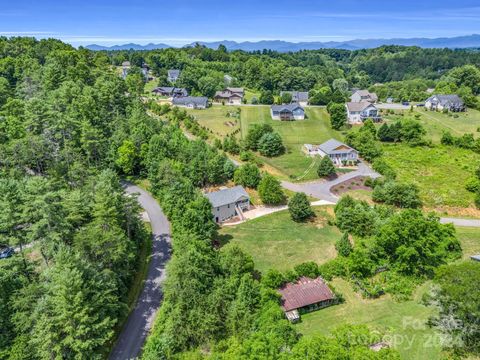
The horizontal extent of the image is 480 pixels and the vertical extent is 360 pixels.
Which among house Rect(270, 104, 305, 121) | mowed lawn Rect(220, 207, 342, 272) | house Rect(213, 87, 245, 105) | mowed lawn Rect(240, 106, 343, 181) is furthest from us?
house Rect(213, 87, 245, 105)

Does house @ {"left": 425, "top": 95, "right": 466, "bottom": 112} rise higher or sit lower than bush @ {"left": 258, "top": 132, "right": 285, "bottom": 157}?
higher

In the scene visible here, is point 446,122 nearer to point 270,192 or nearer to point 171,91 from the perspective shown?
point 270,192

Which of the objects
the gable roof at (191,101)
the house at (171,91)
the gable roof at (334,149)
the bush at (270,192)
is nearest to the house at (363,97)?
the gable roof at (191,101)

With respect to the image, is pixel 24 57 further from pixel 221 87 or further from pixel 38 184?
pixel 38 184

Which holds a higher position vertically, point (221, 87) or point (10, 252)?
point (221, 87)

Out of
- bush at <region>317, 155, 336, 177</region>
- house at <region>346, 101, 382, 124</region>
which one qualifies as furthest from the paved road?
house at <region>346, 101, 382, 124</region>

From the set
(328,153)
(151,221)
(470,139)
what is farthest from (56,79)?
(470,139)

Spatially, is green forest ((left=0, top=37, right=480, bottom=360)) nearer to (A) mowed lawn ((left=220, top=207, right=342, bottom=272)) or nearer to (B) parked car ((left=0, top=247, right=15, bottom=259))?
(B) parked car ((left=0, top=247, right=15, bottom=259))

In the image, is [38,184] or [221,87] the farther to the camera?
[221,87]
